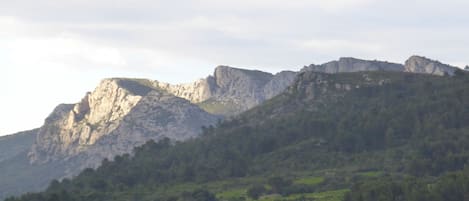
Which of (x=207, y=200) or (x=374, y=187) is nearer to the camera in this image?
(x=374, y=187)

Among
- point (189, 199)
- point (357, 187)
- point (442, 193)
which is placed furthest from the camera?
point (189, 199)

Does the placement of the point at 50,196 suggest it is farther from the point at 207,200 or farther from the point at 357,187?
the point at 357,187

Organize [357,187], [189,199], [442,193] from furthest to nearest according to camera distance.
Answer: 1. [189,199]
2. [357,187]
3. [442,193]

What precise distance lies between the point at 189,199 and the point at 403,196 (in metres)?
51.5

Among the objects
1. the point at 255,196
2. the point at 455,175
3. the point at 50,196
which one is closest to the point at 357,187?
the point at 455,175

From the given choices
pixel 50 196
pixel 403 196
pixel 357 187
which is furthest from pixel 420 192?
pixel 50 196

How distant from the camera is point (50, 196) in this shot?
653 feet

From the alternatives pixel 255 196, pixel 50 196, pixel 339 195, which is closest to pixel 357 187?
pixel 339 195

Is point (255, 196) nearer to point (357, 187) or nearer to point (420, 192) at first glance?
point (357, 187)

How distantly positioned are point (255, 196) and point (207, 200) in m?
10.7

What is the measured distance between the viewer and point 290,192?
19662cm

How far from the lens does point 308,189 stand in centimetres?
19712

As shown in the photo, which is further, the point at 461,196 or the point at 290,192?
the point at 290,192

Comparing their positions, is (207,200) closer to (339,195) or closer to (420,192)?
(339,195)
